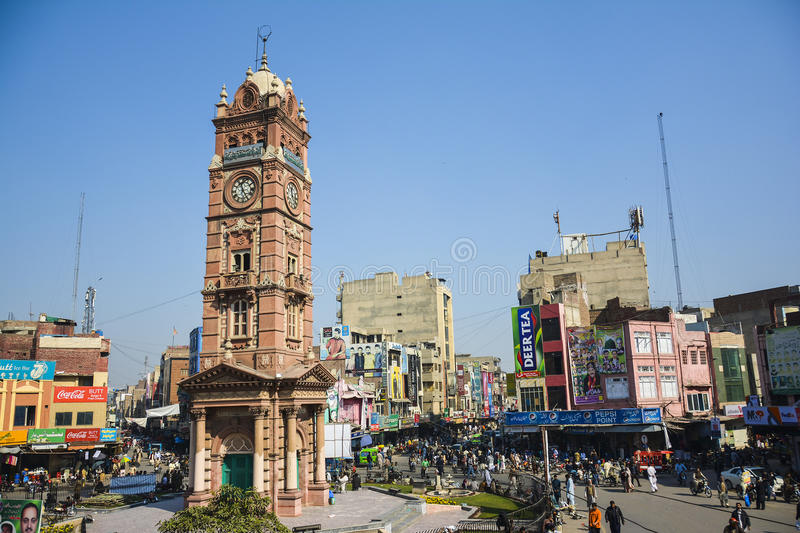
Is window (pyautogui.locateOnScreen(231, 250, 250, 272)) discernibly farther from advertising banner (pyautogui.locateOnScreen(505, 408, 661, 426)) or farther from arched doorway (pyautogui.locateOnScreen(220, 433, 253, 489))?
advertising banner (pyautogui.locateOnScreen(505, 408, 661, 426))

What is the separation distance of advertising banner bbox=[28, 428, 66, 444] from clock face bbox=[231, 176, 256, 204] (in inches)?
1122

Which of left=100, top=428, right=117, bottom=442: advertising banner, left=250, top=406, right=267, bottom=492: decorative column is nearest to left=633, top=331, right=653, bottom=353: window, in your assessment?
left=250, top=406, right=267, bottom=492: decorative column

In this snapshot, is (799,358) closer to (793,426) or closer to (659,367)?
(793,426)

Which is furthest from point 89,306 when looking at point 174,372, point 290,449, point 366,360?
point 290,449

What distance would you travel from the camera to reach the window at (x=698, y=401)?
186 feet

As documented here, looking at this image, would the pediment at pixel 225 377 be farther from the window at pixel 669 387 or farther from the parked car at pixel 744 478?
the window at pixel 669 387

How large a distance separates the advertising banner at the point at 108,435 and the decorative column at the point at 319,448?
88.6 ft

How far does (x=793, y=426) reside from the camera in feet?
128

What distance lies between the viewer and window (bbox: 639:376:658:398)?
5394cm

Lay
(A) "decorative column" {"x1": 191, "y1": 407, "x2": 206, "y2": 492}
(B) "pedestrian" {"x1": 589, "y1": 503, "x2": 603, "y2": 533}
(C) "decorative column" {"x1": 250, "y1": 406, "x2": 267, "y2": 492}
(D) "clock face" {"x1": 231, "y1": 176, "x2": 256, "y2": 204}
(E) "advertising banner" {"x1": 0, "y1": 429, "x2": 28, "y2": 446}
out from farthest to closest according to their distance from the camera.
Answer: (E) "advertising banner" {"x1": 0, "y1": 429, "x2": 28, "y2": 446}, (D) "clock face" {"x1": 231, "y1": 176, "x2": 256, "y2": 204}, (A) "decorative column" {"x1": 191, "y1": 407, "x2": 206, "y2": 492}, (C) "decorative column" {"x1": 250, "y1": 406, "x2": 267, "y2": 492}, (B) "pedestrian" {"x1": 589, "y1": 503, "x2": 603, "y2": 533}

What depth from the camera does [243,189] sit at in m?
36.0

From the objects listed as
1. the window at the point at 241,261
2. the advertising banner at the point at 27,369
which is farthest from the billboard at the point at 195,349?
the window at the point at 241,261

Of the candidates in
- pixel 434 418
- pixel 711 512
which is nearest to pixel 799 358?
pixel 711 512

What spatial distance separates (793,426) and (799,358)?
6.24 m
